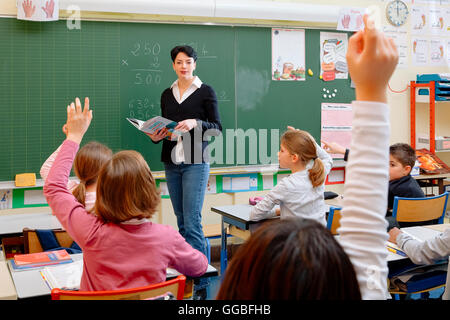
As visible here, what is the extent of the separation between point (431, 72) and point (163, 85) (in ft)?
10.1

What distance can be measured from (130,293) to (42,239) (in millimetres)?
1233

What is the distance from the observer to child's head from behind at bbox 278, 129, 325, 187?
3096mm

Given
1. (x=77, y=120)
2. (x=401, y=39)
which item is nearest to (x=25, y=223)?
(x=77, y=120)

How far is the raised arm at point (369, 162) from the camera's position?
710 mm

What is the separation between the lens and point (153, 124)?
339cm

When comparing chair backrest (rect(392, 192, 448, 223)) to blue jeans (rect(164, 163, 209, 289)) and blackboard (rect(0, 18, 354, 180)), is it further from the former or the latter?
blackboard (rect(0, 18, 354, 180))

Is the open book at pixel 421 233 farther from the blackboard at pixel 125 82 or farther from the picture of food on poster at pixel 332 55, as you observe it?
the picture of food on poster at pixel 332 55

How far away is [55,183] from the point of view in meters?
1.64

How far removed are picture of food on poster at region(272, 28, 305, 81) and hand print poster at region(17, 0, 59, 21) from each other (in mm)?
1971

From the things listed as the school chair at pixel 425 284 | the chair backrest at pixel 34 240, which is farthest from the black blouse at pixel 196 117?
the school chair at pixel 425 284

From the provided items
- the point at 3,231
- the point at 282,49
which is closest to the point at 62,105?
the point at 3,231

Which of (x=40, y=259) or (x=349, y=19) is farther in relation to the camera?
(x=349, y=19)

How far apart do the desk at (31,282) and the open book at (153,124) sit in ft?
4.66

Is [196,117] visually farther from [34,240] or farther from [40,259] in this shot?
[40,259]
